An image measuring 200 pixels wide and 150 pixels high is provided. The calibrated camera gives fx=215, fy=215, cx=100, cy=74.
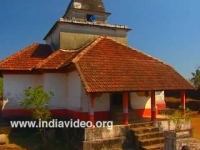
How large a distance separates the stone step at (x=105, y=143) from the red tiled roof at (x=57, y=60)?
189 inches

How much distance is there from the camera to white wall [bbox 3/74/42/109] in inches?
524

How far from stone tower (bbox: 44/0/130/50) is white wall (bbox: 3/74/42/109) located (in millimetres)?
3214

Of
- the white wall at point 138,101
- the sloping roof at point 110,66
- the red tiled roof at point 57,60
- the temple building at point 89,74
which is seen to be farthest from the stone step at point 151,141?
the red tiled roof at point 57,60

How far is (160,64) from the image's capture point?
44.7ft

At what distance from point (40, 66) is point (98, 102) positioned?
13.3 feet

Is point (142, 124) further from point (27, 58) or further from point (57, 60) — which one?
point (27, 58)

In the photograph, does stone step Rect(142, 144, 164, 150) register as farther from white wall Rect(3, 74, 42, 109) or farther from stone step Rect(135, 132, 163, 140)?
white wall Rect(3, 74, 42, 109)

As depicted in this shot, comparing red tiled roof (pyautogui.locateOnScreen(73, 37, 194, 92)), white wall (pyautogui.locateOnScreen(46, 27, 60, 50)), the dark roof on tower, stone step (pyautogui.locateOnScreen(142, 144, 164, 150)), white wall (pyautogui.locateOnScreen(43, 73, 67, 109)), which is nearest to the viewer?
stone step (pyautogui.locateOnScreen(142, 144, 164, 150))

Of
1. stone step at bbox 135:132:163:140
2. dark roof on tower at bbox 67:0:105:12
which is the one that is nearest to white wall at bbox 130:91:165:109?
stone step at bbox 135:132:163:140

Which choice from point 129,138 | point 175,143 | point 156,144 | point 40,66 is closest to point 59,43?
point 40,66

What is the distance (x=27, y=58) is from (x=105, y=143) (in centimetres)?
797

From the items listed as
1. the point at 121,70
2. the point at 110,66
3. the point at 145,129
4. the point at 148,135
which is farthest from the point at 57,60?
the point at 148,135

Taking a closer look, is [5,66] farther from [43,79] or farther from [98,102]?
[98,102]

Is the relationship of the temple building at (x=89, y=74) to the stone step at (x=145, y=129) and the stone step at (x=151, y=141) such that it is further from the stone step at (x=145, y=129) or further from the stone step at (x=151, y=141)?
the stone step at (x=151, y=141)
